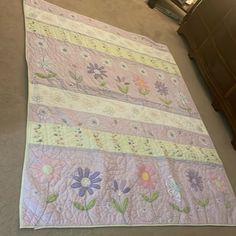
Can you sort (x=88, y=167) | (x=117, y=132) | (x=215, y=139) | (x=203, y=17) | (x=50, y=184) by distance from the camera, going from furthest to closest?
1. (x=203, y=17)
2. (x=215, y=139)
3. (x=117, y=132)
4. (x=88, y=167)
5. (x=50, y=184)

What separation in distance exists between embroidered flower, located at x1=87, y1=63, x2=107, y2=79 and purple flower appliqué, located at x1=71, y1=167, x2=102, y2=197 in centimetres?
58

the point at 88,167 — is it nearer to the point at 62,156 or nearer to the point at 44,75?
the point at 62,156

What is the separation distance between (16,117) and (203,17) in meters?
1.51

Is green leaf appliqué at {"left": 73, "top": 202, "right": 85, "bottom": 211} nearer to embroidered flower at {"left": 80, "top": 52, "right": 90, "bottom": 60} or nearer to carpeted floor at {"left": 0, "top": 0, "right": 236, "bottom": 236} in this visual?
carpeted floor at {"left": 0, "top": 0, "right": 236, "bottom": 236}

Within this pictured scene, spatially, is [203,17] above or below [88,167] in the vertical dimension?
above

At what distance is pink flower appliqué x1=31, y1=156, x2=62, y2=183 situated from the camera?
1130mm

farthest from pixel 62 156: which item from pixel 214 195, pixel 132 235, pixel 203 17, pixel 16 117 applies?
pixel 203 17

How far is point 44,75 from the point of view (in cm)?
145

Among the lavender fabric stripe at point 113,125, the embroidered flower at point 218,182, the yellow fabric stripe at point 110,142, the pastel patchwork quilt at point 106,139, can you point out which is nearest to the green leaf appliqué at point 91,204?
the pastel patchwork quilt at point 106,139

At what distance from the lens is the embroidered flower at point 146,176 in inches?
51.4

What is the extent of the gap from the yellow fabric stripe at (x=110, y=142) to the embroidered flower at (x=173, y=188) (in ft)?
0.42

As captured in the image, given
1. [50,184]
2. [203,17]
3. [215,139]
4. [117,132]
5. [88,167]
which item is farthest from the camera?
[203,17]

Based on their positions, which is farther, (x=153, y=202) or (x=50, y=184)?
(x=153, y=202)

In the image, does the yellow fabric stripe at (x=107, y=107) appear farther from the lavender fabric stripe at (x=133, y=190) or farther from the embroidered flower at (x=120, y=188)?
the embroidered flower at (x=120, y=188)
